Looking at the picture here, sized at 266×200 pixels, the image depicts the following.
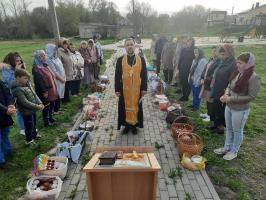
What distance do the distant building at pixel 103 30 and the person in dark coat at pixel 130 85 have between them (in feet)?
150

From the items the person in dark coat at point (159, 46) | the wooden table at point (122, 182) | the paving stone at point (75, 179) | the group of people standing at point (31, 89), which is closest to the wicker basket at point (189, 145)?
the wooden table at point (122, 182)

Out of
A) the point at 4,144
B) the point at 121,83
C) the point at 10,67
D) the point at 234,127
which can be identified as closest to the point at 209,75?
the point at 234,127

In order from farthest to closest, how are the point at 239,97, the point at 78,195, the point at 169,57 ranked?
1. the point at 169,57
2. the point at 239,97
3. the point at 78,195

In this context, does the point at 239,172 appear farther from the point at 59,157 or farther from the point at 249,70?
the point at 59,157

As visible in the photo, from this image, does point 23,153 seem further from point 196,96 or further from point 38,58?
point 196,96

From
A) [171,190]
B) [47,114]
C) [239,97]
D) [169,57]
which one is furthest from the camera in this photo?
[169,57]

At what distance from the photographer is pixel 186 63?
807 cm

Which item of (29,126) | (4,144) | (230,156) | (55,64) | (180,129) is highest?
(55,64)

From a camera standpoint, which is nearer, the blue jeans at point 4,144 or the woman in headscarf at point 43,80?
the blue jeans at point 4,144

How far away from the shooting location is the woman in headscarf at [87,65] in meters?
10.1

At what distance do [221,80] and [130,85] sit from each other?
6.69 ft

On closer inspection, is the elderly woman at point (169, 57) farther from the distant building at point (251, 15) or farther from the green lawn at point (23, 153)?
the distant building at point (251, 15)

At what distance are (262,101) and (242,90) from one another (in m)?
5.13

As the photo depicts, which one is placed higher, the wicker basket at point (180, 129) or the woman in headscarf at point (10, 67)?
the woman in headscarf at point (10, 67)
